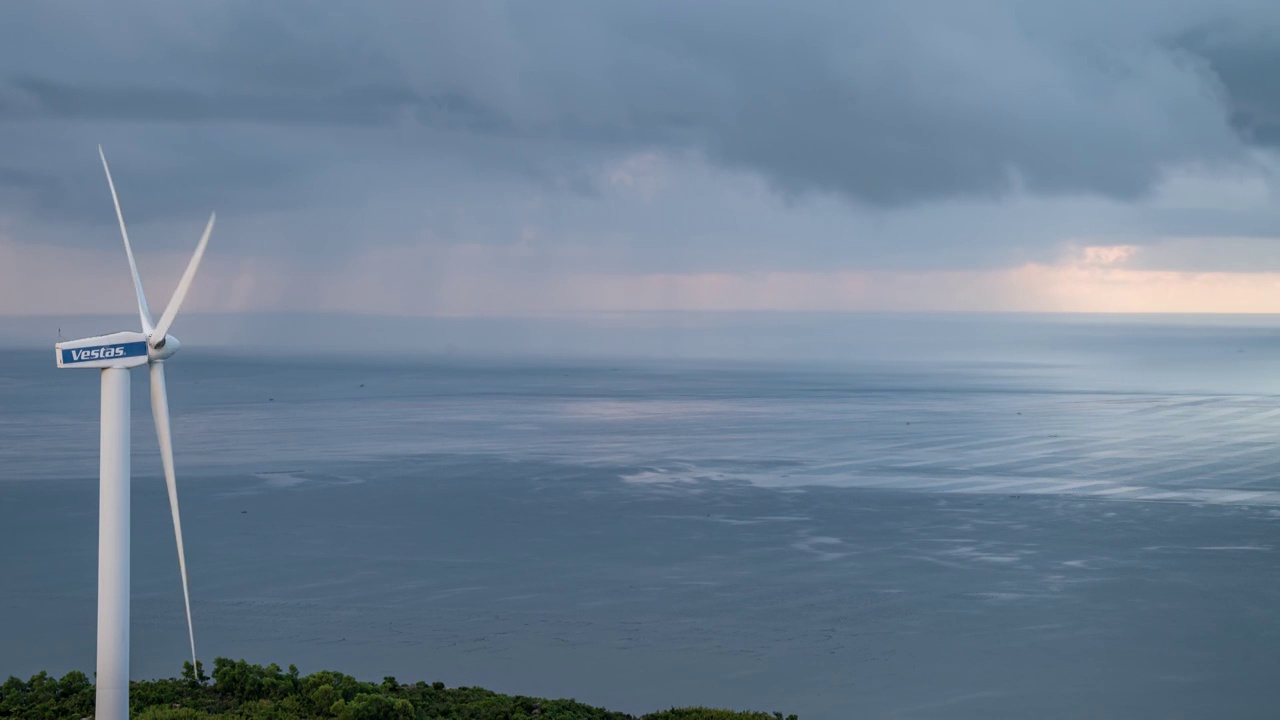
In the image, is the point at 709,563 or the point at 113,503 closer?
the point at 113,503

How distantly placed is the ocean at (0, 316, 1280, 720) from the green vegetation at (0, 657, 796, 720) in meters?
5.06

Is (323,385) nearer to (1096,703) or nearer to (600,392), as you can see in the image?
(600,392)

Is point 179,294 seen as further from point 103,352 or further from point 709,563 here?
point 709,563

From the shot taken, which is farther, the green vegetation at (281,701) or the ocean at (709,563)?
the ocean at (709,563)

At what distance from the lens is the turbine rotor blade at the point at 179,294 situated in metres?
21.6

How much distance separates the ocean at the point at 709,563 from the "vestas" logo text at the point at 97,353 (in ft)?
56.6

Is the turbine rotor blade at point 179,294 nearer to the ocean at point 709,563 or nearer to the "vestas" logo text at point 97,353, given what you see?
the "vestas" logo text at point 97,353

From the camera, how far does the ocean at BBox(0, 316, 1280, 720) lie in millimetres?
36531

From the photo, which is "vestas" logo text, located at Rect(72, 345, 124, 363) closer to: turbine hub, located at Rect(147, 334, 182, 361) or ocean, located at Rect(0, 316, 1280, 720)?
turbine hub, located at Rect(147, 334, 182, 361)

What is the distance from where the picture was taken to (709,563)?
50.9 m

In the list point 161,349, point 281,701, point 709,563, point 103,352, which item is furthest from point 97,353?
point 709,563

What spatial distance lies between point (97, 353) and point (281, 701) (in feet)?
35.5

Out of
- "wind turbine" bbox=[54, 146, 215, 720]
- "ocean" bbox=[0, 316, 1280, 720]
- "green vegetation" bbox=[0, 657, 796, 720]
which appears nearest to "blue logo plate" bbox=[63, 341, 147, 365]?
"wind turbine" bbox=[54, 146, 215, 720]

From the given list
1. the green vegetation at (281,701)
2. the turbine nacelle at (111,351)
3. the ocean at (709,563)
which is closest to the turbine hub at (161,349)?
the turbine nacelle at (111,351)
